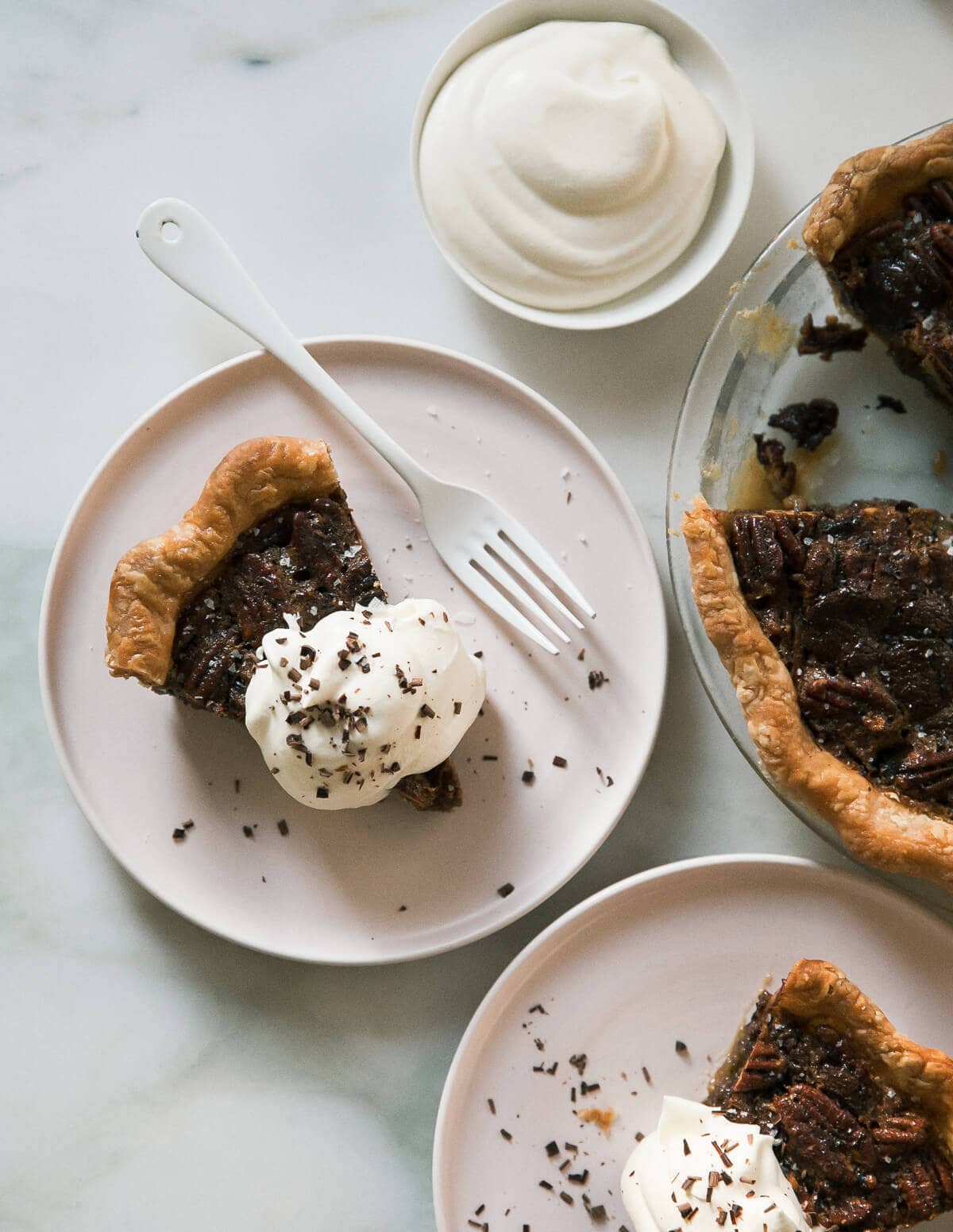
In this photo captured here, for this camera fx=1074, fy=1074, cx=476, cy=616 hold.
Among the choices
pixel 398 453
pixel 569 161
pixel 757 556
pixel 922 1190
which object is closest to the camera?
pixel 922 1190

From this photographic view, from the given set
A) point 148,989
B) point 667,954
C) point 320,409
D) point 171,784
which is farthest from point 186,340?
point 667,954

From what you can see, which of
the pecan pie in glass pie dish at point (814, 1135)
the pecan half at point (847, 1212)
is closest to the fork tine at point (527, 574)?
the pecan pie in glass pie dish at point (814, 1135)

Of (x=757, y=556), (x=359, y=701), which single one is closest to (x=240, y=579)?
(x=359, y=701)

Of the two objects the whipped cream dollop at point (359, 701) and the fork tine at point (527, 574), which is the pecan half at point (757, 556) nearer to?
the fork tine at point (527, 574)

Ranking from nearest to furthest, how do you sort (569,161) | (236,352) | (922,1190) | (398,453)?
(922,1190) < (569,161) < (398,453) < (236,352)

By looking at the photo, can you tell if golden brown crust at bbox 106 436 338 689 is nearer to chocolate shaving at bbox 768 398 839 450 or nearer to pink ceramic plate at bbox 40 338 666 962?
pink ceramic plate at bbox 40 338 666 962

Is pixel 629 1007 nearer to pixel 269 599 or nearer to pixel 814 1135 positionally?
pixel 814 1135

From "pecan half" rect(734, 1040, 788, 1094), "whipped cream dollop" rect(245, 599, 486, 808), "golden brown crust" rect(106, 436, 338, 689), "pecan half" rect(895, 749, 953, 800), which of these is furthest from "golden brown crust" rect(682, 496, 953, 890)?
"golden brown crust" rect(106, 436, 338, 689)
